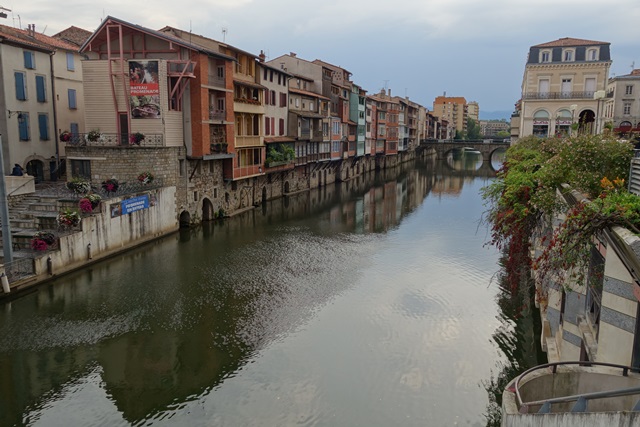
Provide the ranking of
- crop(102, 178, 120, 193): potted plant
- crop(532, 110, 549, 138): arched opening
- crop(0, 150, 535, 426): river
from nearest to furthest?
crop(0, 150, 535, 426): river, crop(102, 178, 120, 193): potted plant, crop(532, 110, 549, 138): arched opening

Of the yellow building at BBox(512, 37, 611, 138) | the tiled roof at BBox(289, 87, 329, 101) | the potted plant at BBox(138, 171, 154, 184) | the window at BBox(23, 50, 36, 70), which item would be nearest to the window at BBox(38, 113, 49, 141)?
the window at BBox(23, 50, 36, 70)

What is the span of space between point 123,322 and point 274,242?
15.9 m

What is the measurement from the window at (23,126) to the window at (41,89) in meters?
1.98

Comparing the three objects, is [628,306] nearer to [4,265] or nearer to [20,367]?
[20,367]

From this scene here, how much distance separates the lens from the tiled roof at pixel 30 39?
36.4 m

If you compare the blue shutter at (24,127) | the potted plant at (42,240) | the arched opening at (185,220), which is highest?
the blue shutter at (24,127)

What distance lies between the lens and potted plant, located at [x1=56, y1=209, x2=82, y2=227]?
26844 mm

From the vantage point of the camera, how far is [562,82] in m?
56.9

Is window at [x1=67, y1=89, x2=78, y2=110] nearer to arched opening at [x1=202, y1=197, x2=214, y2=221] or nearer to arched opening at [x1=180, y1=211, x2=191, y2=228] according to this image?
arched opening at [x1=202, y1=197, x2=214, y2=221]

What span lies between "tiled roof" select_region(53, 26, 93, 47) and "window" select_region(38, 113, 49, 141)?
12276 millimetres

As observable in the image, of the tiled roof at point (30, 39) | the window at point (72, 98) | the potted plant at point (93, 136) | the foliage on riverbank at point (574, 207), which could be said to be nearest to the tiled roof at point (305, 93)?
the window at point (72, 98)

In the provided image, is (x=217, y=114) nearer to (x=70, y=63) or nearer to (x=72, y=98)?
(x=72, y=98)

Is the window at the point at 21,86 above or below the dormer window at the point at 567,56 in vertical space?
below

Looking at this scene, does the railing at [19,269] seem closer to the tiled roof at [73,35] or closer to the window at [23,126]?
the window at [23,126]
